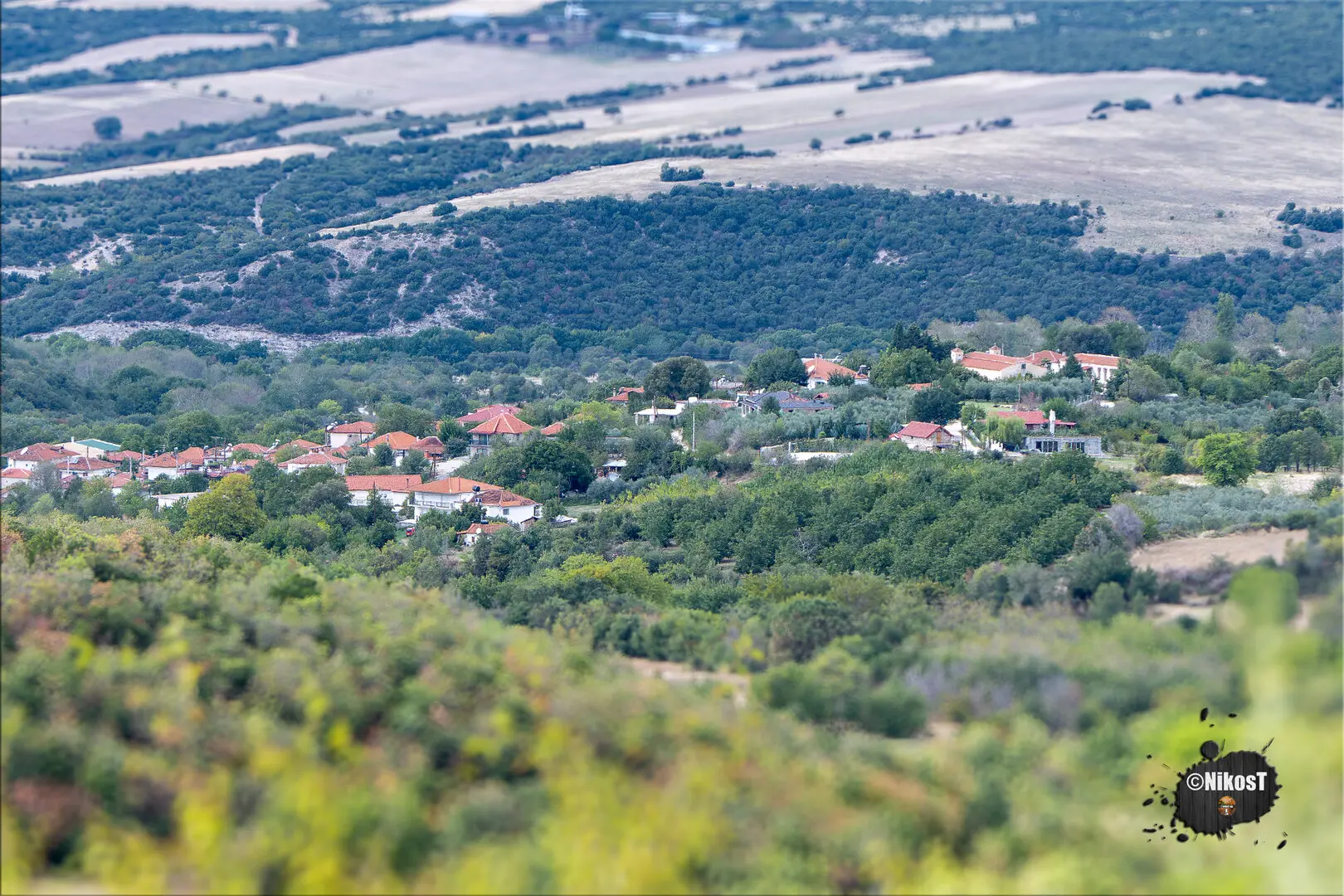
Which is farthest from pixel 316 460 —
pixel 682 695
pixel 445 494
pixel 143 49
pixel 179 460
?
pixel 143 49

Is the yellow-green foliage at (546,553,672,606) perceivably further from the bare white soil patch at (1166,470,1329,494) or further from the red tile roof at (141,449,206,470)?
the red tile roof at (141,449,206,470)

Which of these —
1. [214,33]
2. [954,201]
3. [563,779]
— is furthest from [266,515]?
[214,33]

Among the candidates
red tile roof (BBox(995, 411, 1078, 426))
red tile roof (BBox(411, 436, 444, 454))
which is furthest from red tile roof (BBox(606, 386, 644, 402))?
red tile roof (BBox(995, 411, 1078, 426))

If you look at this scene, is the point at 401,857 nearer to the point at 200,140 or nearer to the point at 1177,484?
the point at 1177,484

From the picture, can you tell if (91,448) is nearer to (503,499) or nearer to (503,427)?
(503,427)

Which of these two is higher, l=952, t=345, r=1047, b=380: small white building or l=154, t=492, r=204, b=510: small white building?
l=154, t=492, r=204, b=510: small white building
